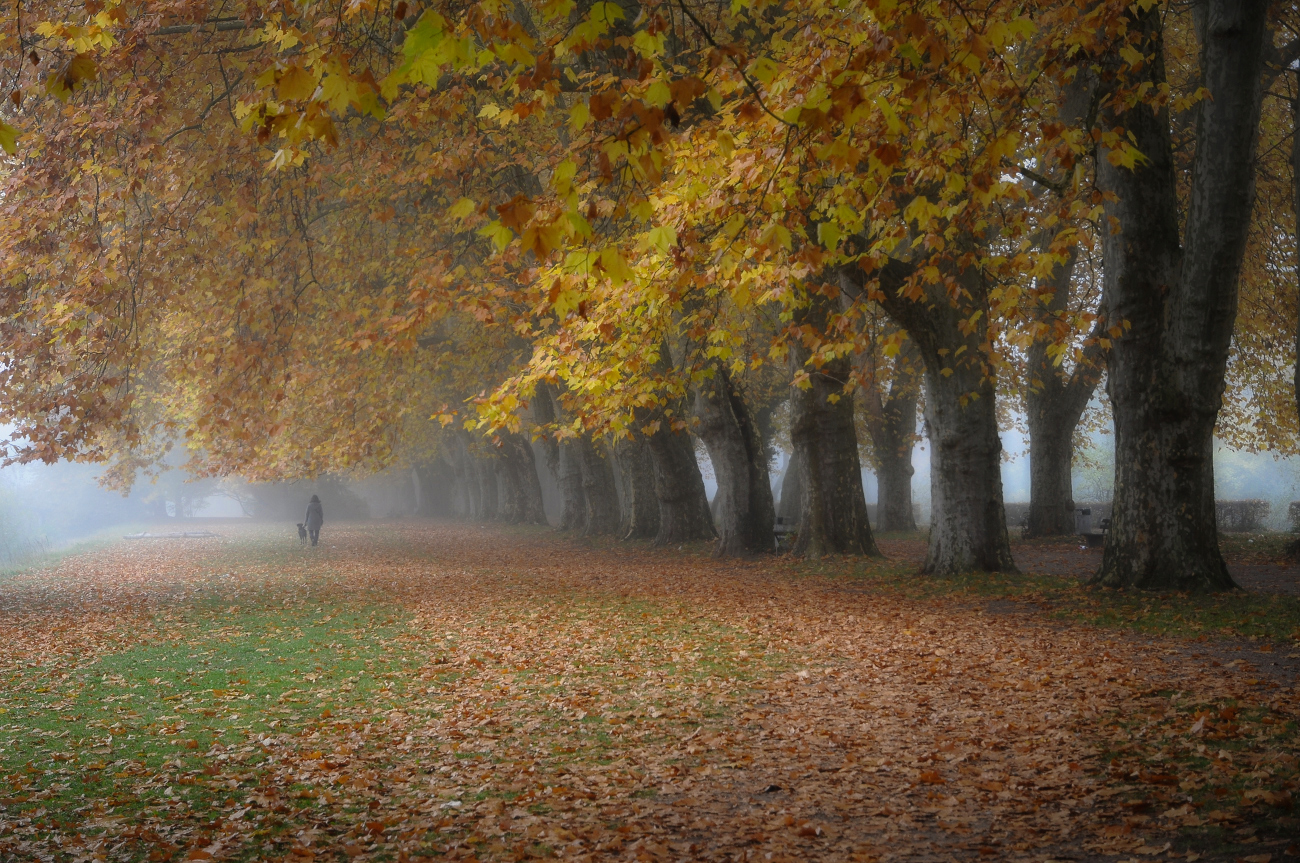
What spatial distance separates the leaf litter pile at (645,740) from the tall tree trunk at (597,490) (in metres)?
17.8

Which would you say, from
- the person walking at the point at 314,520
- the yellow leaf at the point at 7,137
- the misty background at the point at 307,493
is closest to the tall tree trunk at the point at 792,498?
the misty background at the point at 307,493

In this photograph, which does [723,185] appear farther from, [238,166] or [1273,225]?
[1273,225]

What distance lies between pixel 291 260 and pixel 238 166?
2.76 metres

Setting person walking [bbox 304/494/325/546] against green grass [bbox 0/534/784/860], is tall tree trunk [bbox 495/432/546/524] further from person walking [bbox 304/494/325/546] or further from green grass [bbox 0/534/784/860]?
green grass [bbox 0/534/784/860]

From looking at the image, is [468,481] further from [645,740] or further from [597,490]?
[645,740]

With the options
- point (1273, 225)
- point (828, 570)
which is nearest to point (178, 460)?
point (828, 570)

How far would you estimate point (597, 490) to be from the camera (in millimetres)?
31156

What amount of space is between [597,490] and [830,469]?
44.9 ft

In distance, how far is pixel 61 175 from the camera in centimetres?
1261

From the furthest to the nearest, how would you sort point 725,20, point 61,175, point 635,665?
1. point 725,20
2. point 61,175
3. point 635,665

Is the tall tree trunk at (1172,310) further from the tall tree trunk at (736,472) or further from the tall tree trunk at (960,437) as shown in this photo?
the tall tree trunk at (736,472)

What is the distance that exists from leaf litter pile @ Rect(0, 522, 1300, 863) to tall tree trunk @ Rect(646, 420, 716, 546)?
37.1ft

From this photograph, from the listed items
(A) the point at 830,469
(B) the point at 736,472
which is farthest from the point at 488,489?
(A) the point at 830,469

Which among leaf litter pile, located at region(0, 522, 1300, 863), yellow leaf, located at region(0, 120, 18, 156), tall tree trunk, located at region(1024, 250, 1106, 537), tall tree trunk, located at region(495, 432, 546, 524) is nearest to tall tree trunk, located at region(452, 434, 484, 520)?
tall tree trunk, located at region(495, 432, 546, 524)
